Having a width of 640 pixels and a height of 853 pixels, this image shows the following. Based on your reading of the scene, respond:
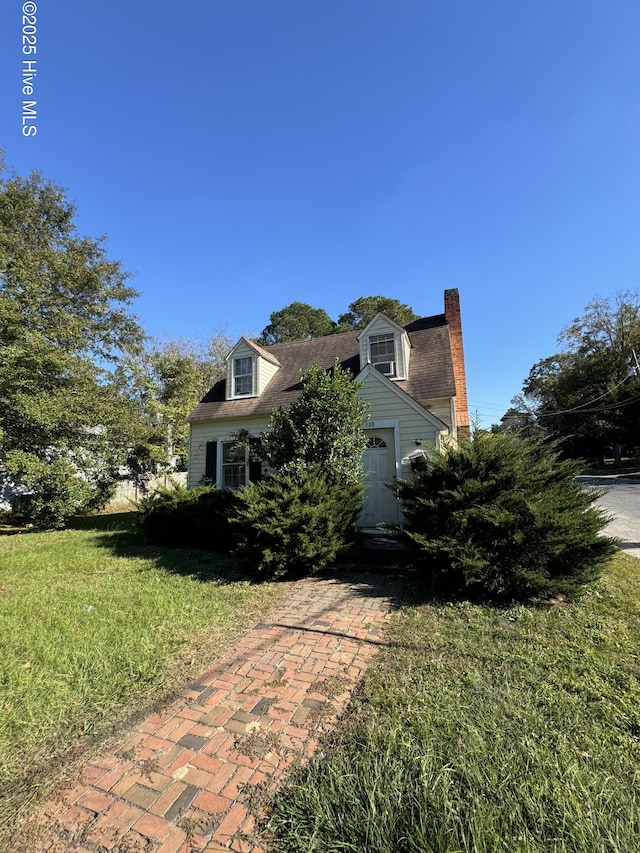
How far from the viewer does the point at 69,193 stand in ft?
51.1

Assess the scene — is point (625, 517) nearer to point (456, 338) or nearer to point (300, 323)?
point (456, 338)

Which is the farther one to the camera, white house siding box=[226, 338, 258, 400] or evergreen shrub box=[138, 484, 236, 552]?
white house siding box=[226, 338, 258, 400]

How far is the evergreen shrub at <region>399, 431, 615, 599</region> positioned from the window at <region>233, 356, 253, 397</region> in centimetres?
808

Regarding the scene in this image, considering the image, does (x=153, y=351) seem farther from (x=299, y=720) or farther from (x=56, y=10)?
(x=299, y=720)

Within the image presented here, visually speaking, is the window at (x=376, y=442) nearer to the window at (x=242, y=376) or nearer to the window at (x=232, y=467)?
the window at (x=232, y=467)

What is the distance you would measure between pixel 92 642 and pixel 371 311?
94.3 ft

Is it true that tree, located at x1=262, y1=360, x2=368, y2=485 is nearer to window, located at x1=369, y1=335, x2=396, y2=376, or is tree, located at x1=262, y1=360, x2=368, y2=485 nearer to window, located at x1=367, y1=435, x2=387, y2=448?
window, located at x1=367, y1=435, x2=387, y2=448

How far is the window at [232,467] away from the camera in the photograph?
37.1 feet

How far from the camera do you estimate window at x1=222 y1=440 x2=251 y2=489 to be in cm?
1130

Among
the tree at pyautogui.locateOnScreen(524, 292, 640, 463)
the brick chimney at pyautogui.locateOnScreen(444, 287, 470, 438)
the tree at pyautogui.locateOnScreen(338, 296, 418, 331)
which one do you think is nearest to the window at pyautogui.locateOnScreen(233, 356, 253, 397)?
the brick chimney at pyautogui.locateOnScreen(444, 287, 470, 438)

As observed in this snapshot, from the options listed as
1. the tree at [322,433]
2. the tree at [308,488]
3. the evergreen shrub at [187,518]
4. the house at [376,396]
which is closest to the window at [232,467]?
the house at [376,396]

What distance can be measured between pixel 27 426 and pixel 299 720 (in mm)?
13116

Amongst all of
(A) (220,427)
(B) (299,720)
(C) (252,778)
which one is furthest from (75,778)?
(A) (220,427)

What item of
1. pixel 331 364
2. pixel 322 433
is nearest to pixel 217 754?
pixel 322 433
